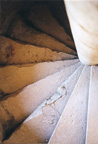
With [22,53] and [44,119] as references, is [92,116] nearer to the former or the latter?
[44,119]

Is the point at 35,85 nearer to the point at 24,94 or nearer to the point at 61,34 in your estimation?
the point at 24,94

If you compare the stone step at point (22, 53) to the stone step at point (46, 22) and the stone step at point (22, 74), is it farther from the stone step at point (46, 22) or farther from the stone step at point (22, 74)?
the stone step at point (46, 22)

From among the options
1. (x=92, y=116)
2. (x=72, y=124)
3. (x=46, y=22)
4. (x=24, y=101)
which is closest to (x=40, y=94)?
(x=24, y=101)

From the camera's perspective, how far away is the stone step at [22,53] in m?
2.37

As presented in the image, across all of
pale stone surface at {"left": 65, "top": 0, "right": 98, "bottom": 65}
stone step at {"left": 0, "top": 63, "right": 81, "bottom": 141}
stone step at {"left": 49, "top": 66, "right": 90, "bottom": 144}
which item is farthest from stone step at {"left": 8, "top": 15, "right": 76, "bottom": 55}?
pale stone surface at {"left": 65, "top": 0, "right": 98, "bottom": 65}

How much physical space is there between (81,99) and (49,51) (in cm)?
97

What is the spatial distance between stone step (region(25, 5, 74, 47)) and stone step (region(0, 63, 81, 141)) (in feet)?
2.79

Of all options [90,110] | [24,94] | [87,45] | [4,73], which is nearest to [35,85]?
[24,94]

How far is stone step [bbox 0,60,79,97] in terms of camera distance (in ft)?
7.64

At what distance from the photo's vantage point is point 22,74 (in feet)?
7.98

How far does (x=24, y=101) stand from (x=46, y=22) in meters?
1.46

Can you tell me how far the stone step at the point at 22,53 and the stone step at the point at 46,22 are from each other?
40 cm

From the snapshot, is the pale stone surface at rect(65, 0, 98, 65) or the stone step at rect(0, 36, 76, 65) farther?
the stone step at rect(0, 36, 76, 65)

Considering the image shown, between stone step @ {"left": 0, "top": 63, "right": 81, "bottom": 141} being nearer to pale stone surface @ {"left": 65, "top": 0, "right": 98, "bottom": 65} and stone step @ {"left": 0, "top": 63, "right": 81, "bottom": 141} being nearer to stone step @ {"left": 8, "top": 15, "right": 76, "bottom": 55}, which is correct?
stone step @ {"left": 8, "top": 15, "right": 76, "bottom": 55}
